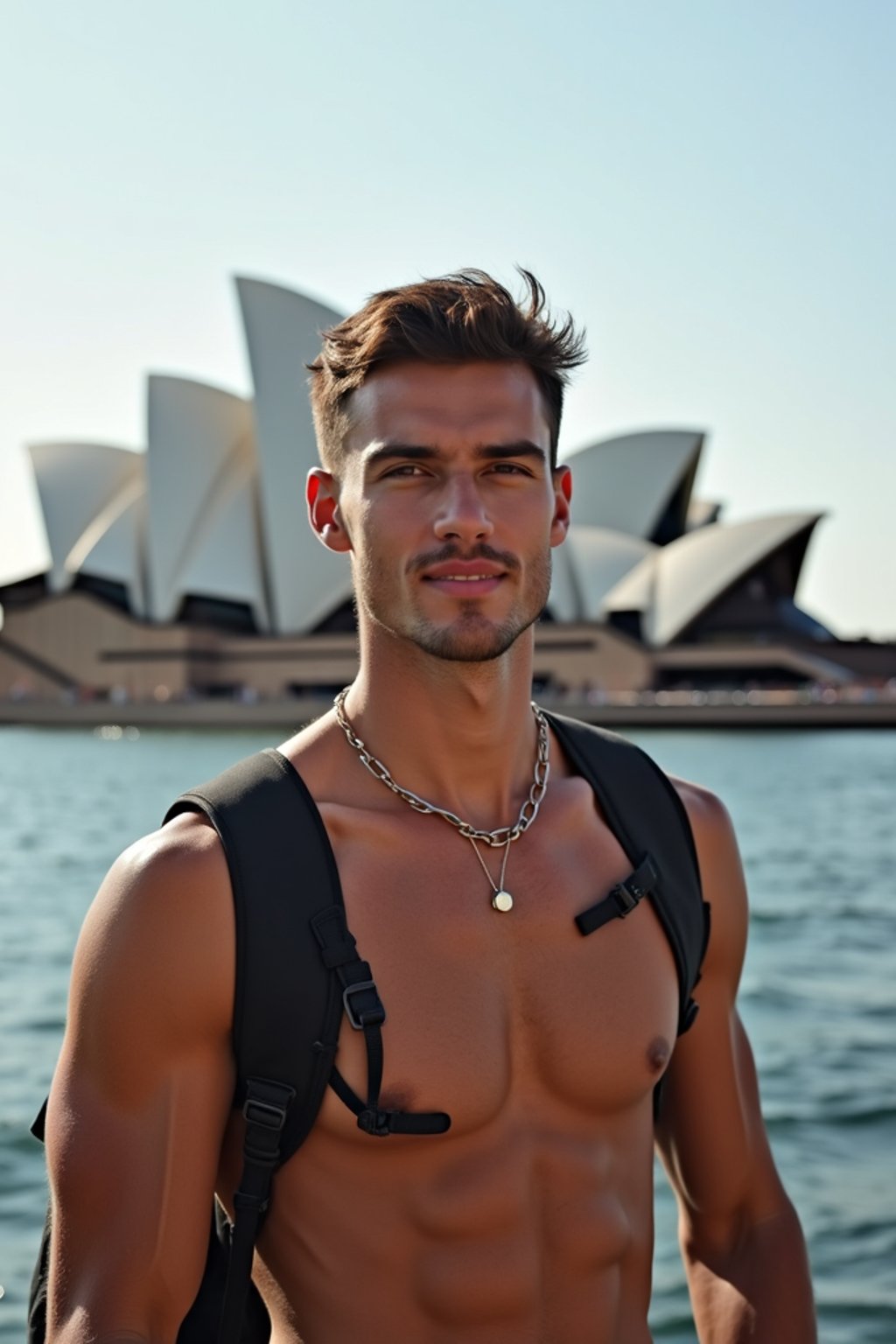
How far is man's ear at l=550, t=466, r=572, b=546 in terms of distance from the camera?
1783 millimetres

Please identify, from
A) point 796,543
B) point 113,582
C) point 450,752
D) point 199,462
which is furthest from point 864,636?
point 450,752

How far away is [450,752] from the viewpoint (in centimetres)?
175

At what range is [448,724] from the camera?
68.4 inches

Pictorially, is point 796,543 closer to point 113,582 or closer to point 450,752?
point 113,582

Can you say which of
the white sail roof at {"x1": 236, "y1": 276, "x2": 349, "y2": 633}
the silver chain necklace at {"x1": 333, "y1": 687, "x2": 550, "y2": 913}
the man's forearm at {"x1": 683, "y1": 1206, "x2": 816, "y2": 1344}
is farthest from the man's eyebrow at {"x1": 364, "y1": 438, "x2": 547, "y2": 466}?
the white sail roof at {"x1": 236, "y1": 276, "x2": 349, "y2": 633}

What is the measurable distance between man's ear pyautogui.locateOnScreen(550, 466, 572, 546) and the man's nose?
164mm

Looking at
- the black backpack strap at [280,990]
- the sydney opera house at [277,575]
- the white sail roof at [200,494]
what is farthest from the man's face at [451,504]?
the white sail roof at [200,494]

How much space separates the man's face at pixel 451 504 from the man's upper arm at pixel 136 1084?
409 millimetres

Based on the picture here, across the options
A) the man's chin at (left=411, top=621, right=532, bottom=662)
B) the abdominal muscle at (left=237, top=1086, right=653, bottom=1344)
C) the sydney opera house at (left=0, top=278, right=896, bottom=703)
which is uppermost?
the man's chin at (left=411, top=621, right=532, bottom=662)

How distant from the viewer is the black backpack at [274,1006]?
1.40 metres

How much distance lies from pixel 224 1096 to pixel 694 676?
41586 mm

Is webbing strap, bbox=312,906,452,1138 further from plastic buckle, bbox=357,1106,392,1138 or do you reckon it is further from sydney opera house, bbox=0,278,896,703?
sydney opera house, bbox=0,278,896,703

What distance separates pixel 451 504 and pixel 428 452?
0.22 ft

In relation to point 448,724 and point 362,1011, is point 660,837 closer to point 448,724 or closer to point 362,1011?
point 448,724
